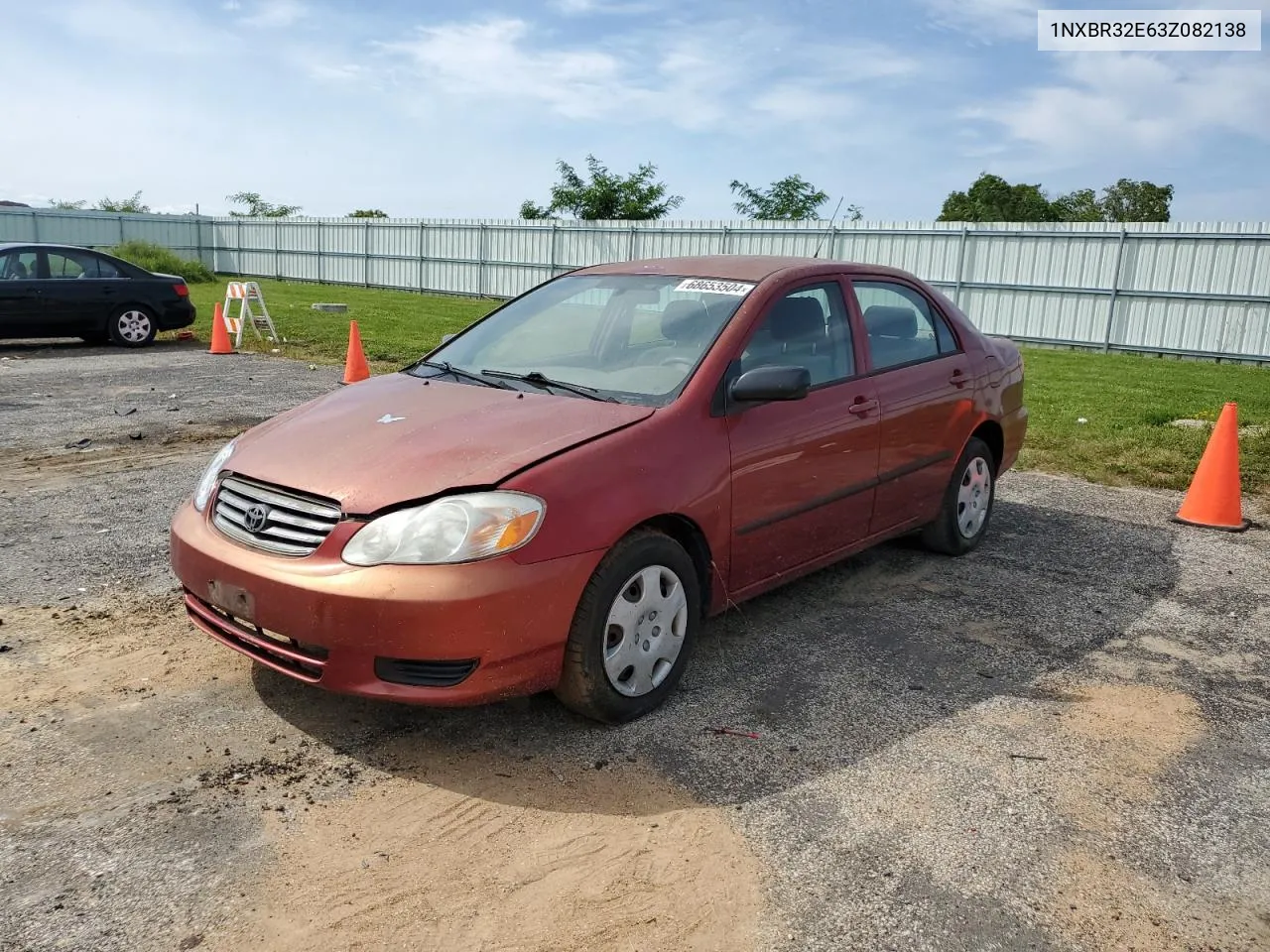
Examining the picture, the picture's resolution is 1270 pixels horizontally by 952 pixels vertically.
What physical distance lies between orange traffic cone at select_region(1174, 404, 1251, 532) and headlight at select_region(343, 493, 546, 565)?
17.2 feet

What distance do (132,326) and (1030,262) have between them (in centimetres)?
1571

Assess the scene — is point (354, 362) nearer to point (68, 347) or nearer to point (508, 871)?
point (68, 347)

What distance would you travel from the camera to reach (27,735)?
343 centimetres

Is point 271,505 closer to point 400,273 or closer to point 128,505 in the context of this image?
point 128,505

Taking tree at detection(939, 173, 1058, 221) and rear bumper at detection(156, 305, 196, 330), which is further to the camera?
tree at detection(939, 173, 1058, 221)

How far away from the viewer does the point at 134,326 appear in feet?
48.7

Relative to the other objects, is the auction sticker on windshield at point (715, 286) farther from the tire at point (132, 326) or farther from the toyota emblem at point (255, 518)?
the tire at point (132, 326)

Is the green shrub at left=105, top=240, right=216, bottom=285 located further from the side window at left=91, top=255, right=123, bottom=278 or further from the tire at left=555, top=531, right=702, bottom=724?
the tire at left=555, top=531, right=702, bottom=724

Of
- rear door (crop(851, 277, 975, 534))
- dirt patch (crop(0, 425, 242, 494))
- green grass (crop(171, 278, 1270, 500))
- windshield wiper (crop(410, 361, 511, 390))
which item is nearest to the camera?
windshield wiper (crop(410, 361, 511, 390))

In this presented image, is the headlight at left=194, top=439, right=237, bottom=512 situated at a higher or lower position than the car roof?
lower

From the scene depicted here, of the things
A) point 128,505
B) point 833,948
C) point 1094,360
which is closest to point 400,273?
point 1094,360

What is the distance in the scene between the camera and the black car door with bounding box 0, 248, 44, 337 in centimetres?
1347

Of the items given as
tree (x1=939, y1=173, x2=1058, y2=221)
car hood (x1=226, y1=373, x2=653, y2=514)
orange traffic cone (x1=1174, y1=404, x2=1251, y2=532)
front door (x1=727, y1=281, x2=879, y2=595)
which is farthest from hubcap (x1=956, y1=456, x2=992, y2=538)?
tree (x1=939, y1=173, x2=1058, y2=221)

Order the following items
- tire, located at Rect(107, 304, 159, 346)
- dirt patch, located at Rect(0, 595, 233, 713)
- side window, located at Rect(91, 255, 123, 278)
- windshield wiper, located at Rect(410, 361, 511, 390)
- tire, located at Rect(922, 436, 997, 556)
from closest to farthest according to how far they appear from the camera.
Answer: dirt patch, located at Rect(0, 595, 233, 713) < windshield wiper, located at Rect(410, 361, 511, 390) < tire, located at Rect(922, 436, 997, 556) < side window, located at Rect(91, 255, 123, 278) < tire, located at Rect(107, 304, 159, 346)
